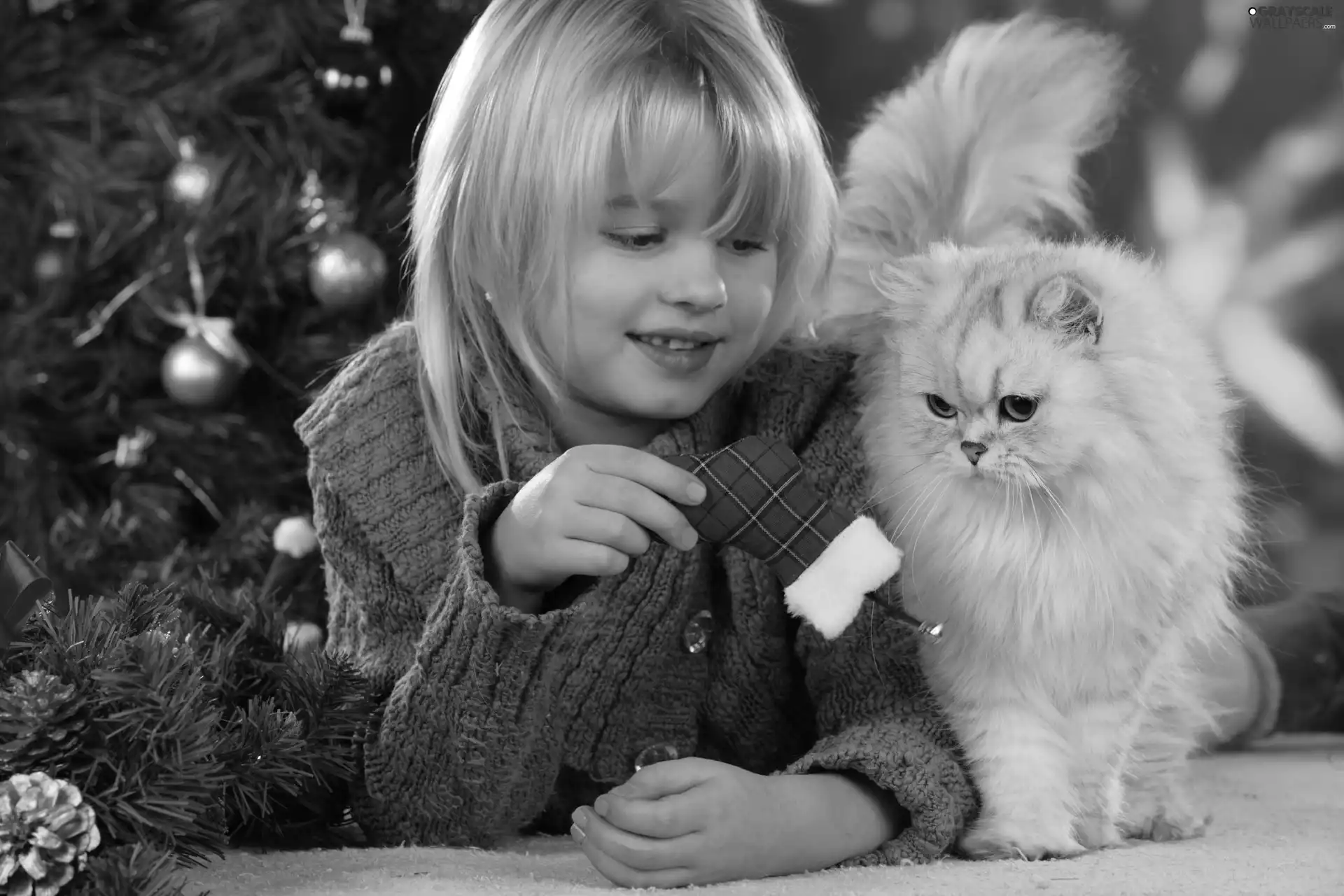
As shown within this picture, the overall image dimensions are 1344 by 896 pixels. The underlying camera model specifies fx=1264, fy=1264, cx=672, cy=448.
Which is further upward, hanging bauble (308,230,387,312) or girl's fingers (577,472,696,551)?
girl's fingers (577,472,696,551)

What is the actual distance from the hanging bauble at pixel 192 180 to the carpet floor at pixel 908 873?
0.99 m

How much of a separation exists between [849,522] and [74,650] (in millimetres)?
529

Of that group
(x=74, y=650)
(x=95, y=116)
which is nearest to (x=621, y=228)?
(x=74, y=650)

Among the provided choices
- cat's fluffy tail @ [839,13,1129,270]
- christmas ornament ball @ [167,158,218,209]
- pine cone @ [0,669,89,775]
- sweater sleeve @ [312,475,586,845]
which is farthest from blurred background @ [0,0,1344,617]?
pine cone @ [0,669,89,775]

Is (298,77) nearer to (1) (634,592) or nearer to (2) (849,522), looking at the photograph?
(1) (634,592)

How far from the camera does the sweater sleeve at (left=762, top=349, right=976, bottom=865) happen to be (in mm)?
951

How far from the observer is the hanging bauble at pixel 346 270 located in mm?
1637

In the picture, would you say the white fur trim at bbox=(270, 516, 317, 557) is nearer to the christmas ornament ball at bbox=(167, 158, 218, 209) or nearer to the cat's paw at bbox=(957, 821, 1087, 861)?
the christmas ornament ball at bbox=(167, 158, 218, 209)

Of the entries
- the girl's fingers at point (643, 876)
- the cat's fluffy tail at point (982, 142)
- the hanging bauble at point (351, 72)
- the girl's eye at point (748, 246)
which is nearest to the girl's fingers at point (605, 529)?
the girl's fingers at point (643, 876)

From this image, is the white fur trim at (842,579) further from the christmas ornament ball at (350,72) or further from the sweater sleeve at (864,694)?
the christmas ornament ball at (350,72)

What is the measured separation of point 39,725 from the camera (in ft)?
2.51

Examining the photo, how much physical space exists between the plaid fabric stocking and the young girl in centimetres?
3

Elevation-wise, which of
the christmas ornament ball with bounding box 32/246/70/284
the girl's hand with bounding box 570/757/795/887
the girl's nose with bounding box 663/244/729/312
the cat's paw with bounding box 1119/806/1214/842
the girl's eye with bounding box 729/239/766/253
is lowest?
the christmas ornament ball with bounding box 32/246/70/284

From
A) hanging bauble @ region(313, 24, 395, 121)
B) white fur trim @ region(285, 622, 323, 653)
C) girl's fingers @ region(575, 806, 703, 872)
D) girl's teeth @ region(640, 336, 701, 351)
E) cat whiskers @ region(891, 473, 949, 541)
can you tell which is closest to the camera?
girl's fingers @ region(575, 806, 703, 872)
